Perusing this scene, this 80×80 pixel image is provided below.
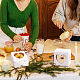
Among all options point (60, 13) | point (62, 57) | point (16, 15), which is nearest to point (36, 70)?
point (62, 57)

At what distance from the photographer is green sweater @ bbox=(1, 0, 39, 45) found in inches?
86.5

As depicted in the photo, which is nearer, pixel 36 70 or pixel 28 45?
pixel 36 70

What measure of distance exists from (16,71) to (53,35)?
12.0ft

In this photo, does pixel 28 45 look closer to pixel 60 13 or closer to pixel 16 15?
pixel 16 15

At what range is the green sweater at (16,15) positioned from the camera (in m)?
2.20

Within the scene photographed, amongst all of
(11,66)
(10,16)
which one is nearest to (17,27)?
(10,16)

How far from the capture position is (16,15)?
2283 millimetres

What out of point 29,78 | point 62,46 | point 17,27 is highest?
point 17,27

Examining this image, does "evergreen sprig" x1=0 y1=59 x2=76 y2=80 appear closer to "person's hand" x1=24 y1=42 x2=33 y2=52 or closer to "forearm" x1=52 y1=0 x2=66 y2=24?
"person's hand" x1=24 y1=42 x2=33 y2=52

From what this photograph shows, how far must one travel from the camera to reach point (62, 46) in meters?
2.11

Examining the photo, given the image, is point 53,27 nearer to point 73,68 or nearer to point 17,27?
point 17,27

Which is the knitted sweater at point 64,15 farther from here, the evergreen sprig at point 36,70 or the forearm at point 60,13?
the evergreen sprig at point 36,70

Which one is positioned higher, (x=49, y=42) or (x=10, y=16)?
(x=10, y=16)

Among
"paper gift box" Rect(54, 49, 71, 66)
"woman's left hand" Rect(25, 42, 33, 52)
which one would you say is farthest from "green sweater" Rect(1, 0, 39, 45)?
"paper gift box" Rect(54, 49, 71, 66)
